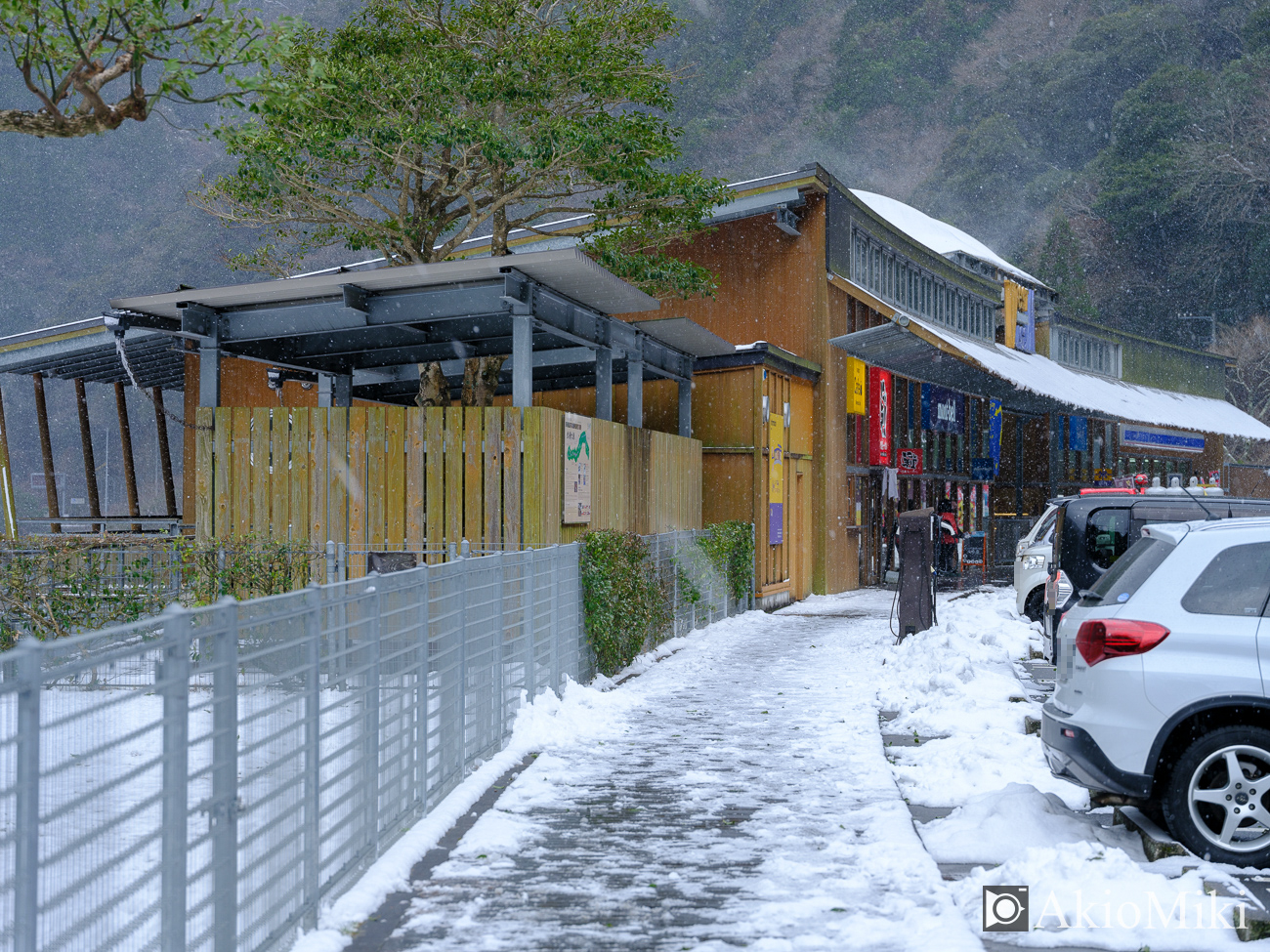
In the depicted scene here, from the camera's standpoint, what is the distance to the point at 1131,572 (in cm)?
673

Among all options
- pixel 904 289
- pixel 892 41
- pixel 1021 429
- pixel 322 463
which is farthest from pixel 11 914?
pixel 892 41

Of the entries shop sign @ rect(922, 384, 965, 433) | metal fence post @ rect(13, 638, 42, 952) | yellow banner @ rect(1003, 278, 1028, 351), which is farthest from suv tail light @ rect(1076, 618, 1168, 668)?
yellow banner @ rect(1003, 278, 1028, 351)

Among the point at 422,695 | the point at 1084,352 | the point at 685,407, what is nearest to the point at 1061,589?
the point at 422,695

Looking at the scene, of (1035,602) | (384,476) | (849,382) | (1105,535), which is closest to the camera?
(1105,535)

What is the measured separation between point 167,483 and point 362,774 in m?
18.4

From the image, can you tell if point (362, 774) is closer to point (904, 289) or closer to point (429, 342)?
point (429, 342)

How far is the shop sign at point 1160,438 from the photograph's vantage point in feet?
145

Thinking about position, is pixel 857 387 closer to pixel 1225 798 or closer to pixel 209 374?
pixel 209 374

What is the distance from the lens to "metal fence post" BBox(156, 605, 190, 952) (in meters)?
3.81

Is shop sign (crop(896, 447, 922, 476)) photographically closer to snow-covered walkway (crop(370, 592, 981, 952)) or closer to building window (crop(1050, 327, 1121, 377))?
building window (crop(1050, 327, 1121, 377))

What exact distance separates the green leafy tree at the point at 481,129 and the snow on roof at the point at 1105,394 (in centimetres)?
701

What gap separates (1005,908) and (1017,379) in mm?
23625

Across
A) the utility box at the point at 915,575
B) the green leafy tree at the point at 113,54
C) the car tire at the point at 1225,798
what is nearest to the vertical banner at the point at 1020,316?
the utility box at the point at 915,575

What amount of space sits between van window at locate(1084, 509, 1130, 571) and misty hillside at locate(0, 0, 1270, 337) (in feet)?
165
